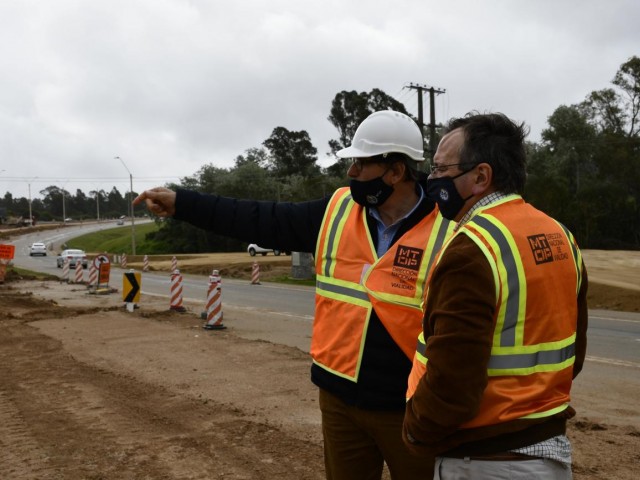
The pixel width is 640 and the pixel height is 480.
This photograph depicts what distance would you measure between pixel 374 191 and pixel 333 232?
297mm

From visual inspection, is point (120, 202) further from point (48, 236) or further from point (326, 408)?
point (326, 408)

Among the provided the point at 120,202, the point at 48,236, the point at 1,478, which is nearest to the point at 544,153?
the point at 1,478

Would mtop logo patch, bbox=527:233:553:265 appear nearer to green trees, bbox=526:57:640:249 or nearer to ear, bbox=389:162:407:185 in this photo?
ear, bbox=389:162:407:185

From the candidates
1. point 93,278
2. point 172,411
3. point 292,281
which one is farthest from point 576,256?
point 292,281

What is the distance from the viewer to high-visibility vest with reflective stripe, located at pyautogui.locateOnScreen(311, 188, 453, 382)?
286 cm

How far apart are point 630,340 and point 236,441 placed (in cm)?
956

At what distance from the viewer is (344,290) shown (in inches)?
120

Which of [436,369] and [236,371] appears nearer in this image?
[436,369]

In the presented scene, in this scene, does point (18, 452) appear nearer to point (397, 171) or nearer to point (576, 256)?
point (397, 171)

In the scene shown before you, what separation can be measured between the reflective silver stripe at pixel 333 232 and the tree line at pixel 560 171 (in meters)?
33.8

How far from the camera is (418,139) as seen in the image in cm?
312

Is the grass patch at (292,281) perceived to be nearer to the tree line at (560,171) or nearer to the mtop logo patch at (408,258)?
the tree line at (560,171)

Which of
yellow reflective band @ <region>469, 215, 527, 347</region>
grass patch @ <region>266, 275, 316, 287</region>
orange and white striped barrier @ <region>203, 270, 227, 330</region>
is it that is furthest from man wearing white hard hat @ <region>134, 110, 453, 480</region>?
grass patch @ <region>266, 275, 316, 287</region>

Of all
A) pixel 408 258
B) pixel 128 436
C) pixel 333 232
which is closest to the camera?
pixel 408 258
